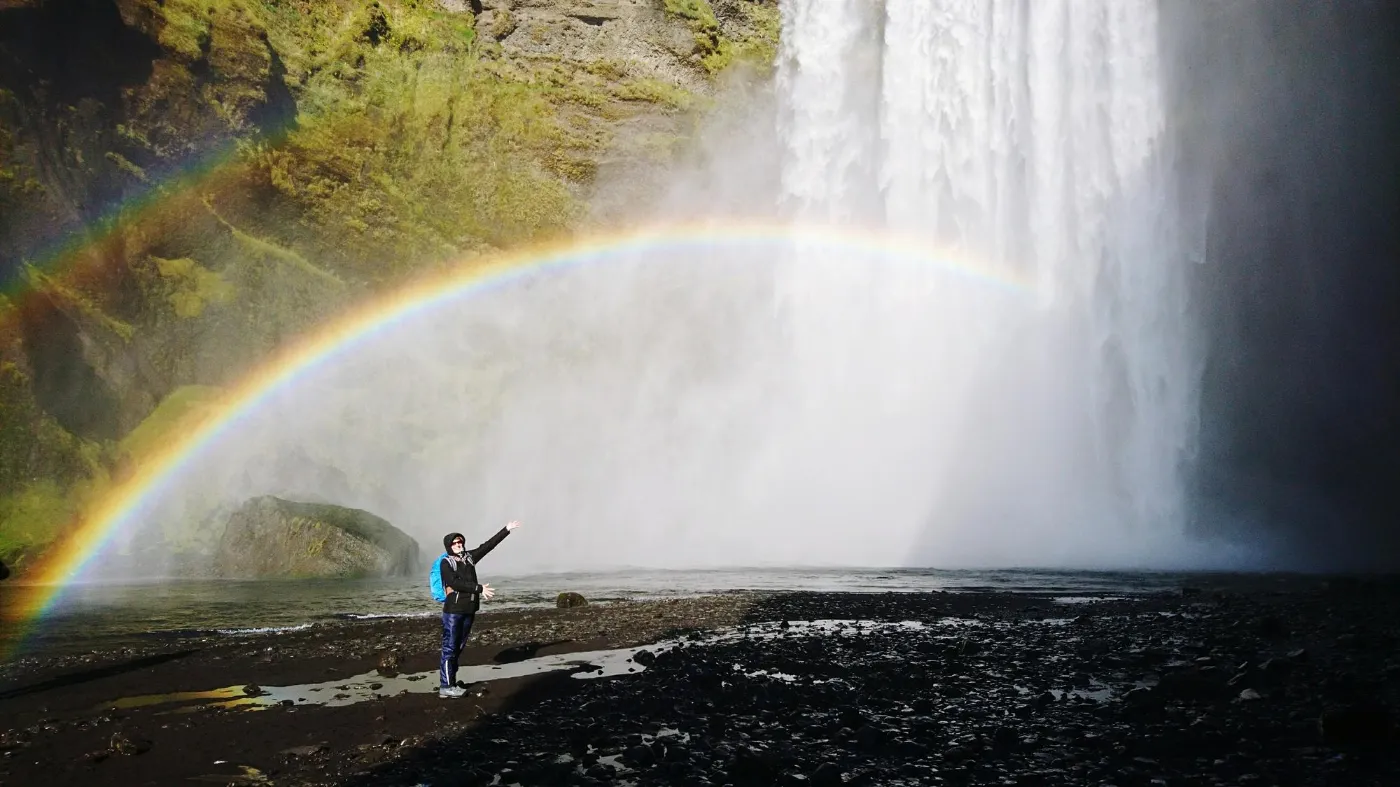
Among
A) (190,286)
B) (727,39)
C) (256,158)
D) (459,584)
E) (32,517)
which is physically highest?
(727,39)

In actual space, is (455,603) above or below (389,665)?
above

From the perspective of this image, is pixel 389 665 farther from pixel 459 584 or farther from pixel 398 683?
pixel 459 584

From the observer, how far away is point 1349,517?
31922 mm

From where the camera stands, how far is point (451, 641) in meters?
9.29

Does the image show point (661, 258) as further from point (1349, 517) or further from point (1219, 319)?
point (1349, 517)

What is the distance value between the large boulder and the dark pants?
22048 mm

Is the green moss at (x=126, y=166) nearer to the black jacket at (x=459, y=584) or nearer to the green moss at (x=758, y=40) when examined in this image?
the green moss at (x=758, y=40)

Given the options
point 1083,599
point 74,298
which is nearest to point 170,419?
Result: point 74,298

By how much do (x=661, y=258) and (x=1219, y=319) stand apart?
2881 centimetres

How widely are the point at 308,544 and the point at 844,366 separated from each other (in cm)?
2500

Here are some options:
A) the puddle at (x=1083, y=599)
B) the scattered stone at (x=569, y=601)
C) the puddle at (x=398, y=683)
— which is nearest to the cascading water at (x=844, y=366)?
the puddle at (x=1083, y=599)

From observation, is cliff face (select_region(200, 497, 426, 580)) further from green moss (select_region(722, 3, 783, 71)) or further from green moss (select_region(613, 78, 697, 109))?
green moss (select_region(722, 3, 783, 71))

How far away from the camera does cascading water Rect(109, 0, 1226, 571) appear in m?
33.5

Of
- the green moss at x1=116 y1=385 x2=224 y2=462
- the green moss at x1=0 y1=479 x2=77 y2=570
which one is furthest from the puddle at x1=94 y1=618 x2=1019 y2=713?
the green moss at x1=116 y1=385 x2=224 y2=462
